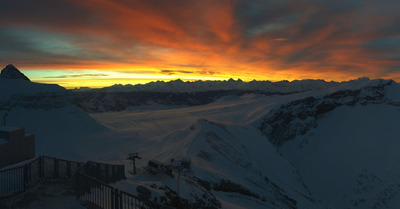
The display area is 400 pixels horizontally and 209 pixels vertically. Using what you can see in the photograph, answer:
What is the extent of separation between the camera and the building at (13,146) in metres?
20.2

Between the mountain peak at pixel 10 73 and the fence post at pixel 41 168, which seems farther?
the mountain peak at pixel 10 73

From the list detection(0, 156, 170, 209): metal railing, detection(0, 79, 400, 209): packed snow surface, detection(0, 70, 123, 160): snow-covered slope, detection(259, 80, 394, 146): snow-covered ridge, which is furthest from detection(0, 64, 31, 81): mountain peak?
detection(0, 156, 170, 209): metal railing

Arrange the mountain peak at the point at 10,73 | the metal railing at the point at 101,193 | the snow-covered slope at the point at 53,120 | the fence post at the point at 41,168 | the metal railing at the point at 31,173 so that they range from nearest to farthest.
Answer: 1. the metal railing at the point at 101,193
2. the metal railing at the point at 31,173
3. the fence post at the point at 41,168
4. the snow-covered slope at the point at 53,120
5. the mountain peak at the point at 10,73

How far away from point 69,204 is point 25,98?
208 feet

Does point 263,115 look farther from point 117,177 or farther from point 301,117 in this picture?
point 117,177

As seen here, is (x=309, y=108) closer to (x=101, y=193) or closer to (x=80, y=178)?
(x=101, y=193)

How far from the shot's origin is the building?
20.2 metres

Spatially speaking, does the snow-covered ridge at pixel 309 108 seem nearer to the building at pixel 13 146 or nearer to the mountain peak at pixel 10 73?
the building at pixel 13 146

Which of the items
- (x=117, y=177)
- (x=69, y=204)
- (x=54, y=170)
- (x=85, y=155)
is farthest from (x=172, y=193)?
(x=85, y=155)

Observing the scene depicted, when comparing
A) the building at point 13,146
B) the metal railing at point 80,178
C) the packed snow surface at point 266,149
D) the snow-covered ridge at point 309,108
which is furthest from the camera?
the snow-covered ridge at point 309,108

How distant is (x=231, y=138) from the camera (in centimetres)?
5534

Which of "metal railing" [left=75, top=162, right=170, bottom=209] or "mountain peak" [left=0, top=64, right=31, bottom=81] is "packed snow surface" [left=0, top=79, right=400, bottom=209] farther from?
"mountain peak" [left=0, top=64, right=31, bottom=81]

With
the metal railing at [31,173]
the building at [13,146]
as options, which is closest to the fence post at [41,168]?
the metal railing at [31,173]

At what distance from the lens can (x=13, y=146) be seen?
21219mm
